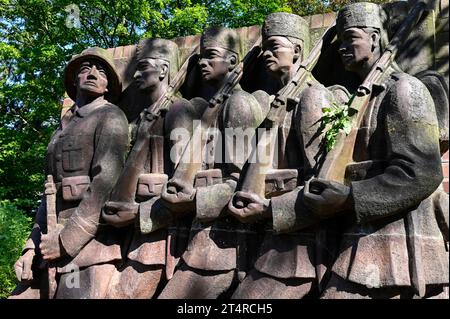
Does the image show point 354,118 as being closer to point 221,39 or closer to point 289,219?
point 289,219

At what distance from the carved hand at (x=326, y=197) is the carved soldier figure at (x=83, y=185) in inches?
79.1

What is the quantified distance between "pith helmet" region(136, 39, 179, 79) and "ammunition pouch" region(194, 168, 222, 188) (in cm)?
140

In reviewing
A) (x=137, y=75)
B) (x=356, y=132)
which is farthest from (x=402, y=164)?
(x=137, y=75)

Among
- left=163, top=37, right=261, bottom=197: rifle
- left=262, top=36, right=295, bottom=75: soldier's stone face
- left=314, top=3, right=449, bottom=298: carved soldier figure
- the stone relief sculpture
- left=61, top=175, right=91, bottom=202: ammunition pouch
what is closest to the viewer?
left=314, top=3, right=449, bottom=298: carved soldier figure

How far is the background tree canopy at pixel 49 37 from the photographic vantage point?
1412 centimetres

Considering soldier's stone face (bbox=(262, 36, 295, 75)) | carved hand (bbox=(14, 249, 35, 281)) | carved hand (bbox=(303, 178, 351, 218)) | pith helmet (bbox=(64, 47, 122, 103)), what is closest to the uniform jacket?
carved hand (bbox=(14, 249, 35, 281))

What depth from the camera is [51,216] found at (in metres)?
5.79

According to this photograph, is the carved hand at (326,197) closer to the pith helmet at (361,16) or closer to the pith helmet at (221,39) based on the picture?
the pith helmet at (361,16)

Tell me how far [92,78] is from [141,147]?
1125 millimetres

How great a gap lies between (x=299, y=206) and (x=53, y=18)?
11.3 m

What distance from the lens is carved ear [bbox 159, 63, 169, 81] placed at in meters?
6.20

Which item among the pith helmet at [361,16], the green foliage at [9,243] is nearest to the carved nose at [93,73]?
the pith helmet at [361,16]

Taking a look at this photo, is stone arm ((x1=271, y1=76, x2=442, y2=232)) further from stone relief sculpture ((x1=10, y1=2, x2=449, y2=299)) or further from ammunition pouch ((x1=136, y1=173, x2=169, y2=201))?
ammunition pouch ((x1=136, y1=173, x2=169, y2=201))

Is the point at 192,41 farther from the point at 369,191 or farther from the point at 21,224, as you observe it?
the point at 21,224
